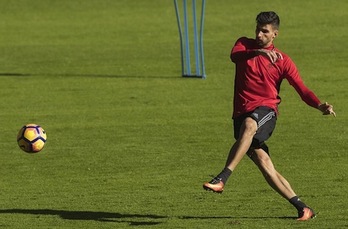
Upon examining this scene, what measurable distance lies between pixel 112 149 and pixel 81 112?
14.2ft

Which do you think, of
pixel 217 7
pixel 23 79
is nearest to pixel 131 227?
pixel 23 79

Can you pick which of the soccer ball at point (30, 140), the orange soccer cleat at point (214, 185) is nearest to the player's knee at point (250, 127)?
the orange soccer cleat at point (214, 185)

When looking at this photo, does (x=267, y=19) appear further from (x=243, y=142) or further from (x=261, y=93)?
(x=243, y=142)

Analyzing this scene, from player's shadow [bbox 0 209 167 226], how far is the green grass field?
0.01 meters

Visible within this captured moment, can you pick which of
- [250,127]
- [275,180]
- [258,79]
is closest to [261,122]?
[250,127]

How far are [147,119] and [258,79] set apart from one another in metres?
9.56

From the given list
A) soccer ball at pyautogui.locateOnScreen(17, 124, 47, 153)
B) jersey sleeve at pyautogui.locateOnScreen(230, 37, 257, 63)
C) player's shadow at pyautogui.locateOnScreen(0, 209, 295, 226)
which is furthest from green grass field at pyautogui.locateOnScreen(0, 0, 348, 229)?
jersey sleeve at pyautogui.locateOnScreen(230, 37, 257, 63)

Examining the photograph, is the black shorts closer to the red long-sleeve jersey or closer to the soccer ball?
the red long-sleeve jersey

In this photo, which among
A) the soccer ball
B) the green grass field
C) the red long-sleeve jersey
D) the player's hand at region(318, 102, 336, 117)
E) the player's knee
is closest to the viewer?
the player's hand at region(318, 102, 336, 117)

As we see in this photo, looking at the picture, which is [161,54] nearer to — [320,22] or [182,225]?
[320,22]

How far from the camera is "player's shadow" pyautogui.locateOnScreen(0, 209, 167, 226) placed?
13.1 metres

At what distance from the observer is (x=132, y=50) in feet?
105

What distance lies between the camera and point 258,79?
41.7ft

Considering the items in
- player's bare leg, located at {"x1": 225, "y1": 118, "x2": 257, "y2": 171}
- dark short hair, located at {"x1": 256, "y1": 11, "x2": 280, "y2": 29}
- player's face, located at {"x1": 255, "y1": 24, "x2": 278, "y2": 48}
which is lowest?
player's bare leg, located at {"x1": 225, "y1": 118, "x2": 257, "y2": 171}
